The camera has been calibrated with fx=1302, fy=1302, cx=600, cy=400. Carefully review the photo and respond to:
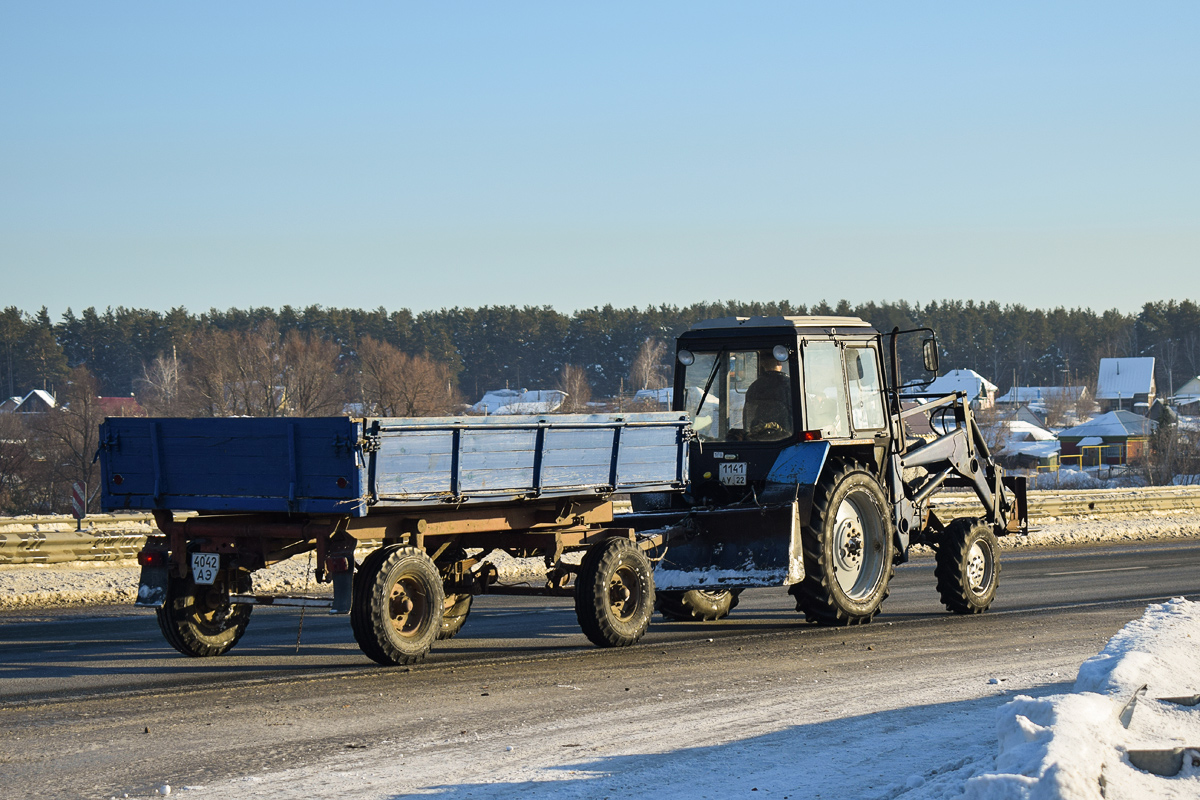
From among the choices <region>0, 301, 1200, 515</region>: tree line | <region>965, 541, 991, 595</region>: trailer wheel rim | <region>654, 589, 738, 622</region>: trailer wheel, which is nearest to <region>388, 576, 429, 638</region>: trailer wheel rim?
<region>654, 589, 738, 622</region>: trailer wheel

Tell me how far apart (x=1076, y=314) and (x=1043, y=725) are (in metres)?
172

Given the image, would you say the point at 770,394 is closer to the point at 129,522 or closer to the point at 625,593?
the point at 625,593

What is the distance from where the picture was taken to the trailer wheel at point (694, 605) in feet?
44.0

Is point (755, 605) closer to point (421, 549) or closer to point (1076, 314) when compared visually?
point (421, 549)

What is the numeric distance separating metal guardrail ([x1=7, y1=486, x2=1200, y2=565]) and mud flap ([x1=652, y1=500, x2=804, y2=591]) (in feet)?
18.6

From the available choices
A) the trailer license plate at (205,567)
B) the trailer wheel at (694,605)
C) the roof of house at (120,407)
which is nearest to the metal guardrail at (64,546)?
the trailer license plate at (205,567)

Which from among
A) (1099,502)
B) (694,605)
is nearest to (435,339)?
(1099,502)

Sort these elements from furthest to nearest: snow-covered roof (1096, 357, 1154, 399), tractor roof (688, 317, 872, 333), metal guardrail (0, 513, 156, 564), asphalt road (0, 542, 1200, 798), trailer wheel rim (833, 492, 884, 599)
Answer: snow-covered roof (1096, 357, 1154, 399) → metal guardrail (0, 513, 156, 564) → tractor roof (688, 317, 872, 333) → trailer wheel rim (833, 492, 884, 599) → asphalt road (0, 542, 1200, 798)

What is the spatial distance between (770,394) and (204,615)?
5659mm

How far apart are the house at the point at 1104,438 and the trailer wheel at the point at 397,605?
3182 inches

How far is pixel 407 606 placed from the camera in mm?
10094

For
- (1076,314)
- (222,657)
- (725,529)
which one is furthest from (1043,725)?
(1076,314)

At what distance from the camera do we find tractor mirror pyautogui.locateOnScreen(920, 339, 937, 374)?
1225 cm

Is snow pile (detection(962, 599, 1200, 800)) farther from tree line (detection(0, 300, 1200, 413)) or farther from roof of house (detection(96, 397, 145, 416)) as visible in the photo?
tree line (detection(0, 300, 1200, 413))
